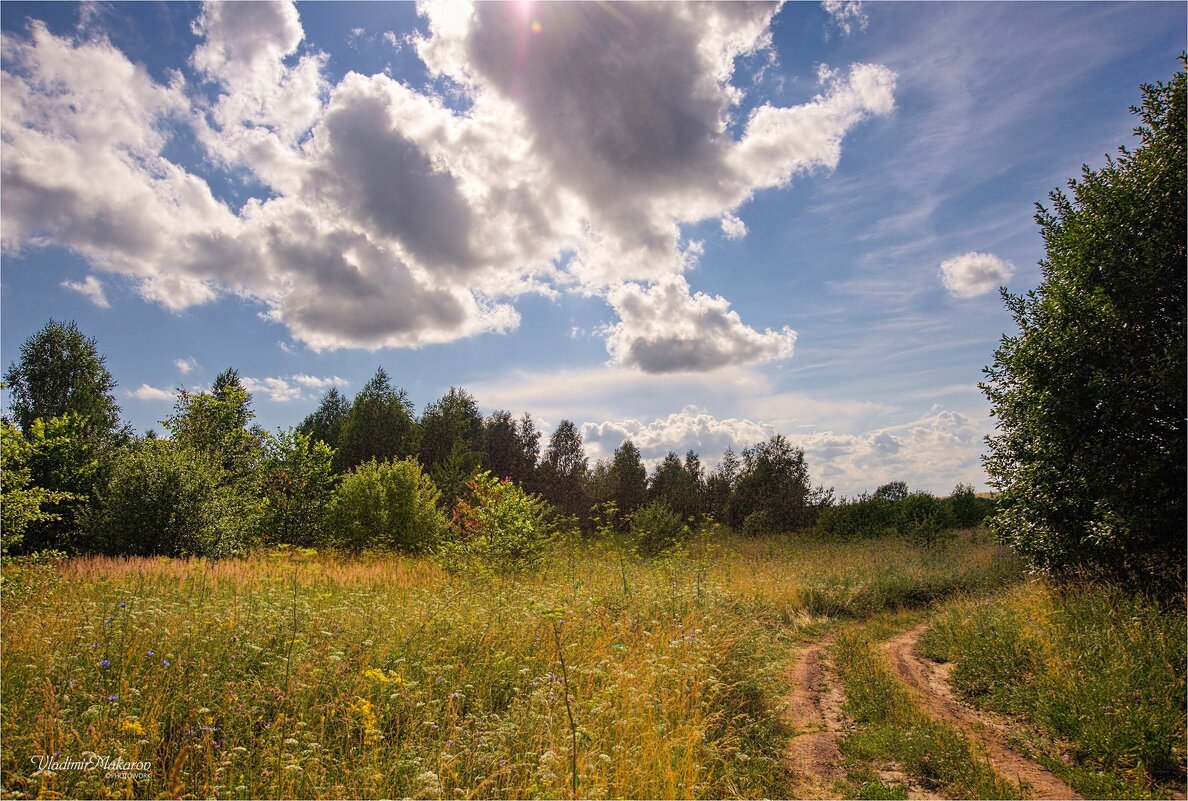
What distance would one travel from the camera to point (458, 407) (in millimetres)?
54500

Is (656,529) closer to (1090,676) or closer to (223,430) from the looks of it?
(1090,676)

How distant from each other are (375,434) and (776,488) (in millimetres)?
37347

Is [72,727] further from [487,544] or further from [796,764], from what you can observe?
[487,544]

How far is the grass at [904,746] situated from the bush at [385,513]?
1756cm

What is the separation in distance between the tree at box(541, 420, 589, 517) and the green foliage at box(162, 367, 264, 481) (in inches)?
753

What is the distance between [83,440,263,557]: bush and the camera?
1611 centimetres

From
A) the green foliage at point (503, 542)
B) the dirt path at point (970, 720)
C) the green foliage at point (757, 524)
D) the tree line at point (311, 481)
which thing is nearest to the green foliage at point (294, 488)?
the tree line at point (311, 481)

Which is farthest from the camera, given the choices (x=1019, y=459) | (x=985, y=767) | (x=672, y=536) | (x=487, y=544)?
(x=672, y=536)

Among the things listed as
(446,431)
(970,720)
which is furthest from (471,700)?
(446,431)

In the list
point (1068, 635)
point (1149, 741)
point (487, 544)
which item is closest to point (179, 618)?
point (487, 544)

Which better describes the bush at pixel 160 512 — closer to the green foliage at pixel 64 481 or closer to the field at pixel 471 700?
the green foliage at pixel 64 481

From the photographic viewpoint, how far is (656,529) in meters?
20.8

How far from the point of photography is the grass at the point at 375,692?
4223 mm

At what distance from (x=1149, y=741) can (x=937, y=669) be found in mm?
3653
